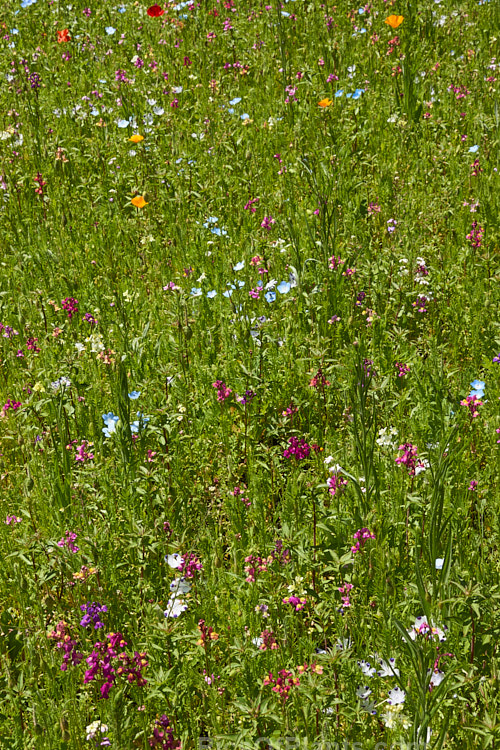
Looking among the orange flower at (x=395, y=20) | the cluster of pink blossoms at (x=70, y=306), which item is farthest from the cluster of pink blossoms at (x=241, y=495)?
the orange flower at (x=395, y=20)

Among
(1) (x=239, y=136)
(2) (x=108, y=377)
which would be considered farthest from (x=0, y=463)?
(1) (x=239, y=136)

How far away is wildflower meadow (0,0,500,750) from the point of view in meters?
2.30

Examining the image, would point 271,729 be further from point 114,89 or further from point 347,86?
point 114,89

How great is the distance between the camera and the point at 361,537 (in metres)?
2.56

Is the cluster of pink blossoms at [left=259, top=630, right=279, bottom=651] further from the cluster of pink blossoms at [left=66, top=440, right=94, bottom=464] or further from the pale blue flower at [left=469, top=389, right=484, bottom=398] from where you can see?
the pale blue flower at [left=469, top=389, right=484, bottom=398]

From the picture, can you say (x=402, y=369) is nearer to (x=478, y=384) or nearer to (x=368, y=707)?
(x=478, y=384)

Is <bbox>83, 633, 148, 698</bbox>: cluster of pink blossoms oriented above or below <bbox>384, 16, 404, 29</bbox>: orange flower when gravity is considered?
below

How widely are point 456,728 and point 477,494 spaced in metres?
0.87

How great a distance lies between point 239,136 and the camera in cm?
522

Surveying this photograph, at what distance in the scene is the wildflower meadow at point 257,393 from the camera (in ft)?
7.54

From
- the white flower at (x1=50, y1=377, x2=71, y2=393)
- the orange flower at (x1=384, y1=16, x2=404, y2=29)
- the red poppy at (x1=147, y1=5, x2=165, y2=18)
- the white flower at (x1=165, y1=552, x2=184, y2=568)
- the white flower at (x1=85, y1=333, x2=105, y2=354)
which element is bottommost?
the white flower at (x1=165, y1=552, x2=184, y2=568)

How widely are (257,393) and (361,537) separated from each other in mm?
1039

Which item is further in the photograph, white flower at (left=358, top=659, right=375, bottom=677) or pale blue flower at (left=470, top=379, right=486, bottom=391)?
pale blue flower at (left=470, top=379, right=486, bottom=391)

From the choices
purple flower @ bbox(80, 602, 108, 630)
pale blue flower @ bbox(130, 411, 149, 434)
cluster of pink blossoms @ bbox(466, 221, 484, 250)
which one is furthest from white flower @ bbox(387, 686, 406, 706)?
cluster of pink blossoms @ bbox(466, 221, 484, 250)
